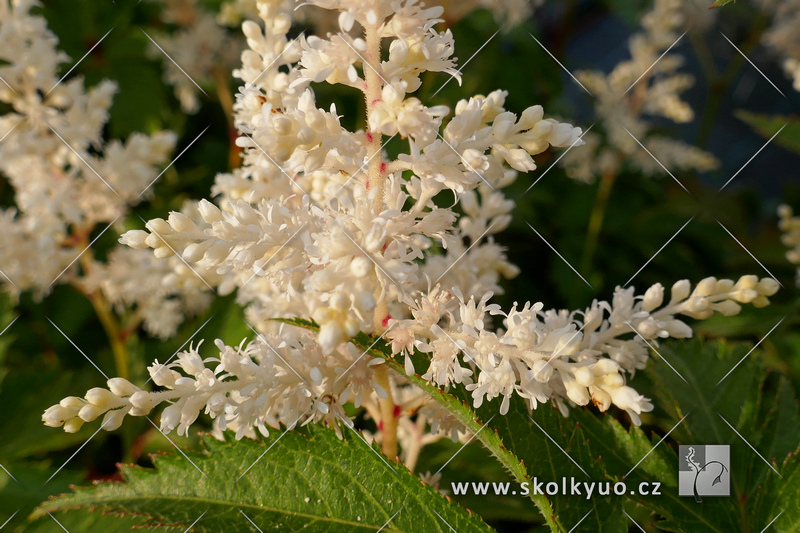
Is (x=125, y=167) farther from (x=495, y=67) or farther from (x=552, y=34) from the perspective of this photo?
(x=552, y=34)

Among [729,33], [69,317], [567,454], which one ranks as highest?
[729,33]

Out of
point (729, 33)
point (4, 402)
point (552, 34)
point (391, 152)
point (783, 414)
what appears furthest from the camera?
point (729, 33)

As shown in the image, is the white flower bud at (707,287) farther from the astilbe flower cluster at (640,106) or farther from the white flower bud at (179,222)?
the astilbe flower cluster at (640,106)

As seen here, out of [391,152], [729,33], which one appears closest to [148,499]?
[391,152]

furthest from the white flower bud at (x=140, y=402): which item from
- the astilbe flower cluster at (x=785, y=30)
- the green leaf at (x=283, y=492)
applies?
the astilbe flower cluster at (x=785, y=30)

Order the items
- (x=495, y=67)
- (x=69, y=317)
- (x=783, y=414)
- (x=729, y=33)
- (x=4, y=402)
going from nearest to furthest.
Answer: (x=783, y=414), (x=4, y=402), (x=69, y=317), (x=495, y=67), (x=729, y=33)

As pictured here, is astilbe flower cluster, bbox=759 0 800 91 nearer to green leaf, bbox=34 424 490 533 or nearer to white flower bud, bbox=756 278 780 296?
white flower bud, bbox=756 278 780 296
